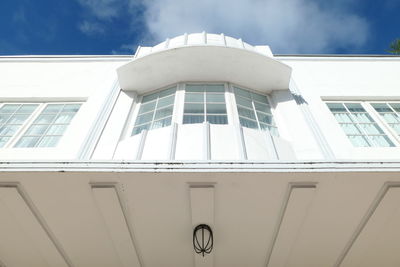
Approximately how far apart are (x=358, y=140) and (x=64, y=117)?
6670mm

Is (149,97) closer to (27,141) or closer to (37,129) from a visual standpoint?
(37,129)

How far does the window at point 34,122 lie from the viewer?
5164 millimetres

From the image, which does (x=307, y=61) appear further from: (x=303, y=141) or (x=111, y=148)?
(x=111, y=148)

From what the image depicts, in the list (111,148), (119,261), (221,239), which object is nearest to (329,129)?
(221,239)

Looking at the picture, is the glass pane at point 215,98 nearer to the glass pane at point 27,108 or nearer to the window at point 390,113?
the window at point 390,113

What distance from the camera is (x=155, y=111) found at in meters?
5.55

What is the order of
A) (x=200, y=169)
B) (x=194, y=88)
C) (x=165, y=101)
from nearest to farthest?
(x=200, y=169)
(x=165, y=101)
(x=194, y=88)

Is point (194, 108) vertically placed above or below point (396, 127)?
above

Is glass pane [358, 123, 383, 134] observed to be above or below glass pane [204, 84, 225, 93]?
below

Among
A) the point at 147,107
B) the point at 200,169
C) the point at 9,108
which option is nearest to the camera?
the point at 200,169

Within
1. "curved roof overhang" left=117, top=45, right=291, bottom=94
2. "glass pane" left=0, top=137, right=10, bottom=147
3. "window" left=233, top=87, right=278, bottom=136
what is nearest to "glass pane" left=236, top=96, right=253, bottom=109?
"window" left=233, top=87, right=278, bottom=136

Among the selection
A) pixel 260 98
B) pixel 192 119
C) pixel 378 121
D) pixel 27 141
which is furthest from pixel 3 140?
pixel 378 121

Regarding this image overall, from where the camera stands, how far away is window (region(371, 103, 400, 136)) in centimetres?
557

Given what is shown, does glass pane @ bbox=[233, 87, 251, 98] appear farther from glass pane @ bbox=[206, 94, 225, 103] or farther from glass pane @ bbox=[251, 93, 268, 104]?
glass pane @ bbox=[206, 94, 225, 103]
